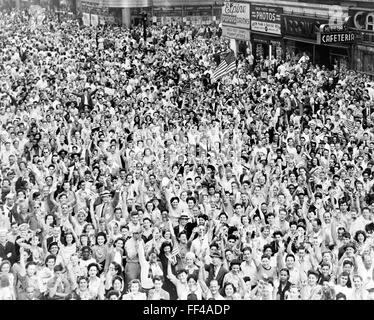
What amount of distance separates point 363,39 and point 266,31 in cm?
767

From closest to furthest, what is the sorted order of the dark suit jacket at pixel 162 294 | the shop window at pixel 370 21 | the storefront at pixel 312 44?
1. the dark suit jacket at pixel 162 294
2. the shop window at pixel 370 21
3. the storefront at pixel 312 44

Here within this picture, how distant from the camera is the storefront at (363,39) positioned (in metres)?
27.2

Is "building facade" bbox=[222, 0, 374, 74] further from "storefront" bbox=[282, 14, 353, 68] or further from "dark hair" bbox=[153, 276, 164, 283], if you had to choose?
"dark hair" bbox=[153, 276, 164, 283]

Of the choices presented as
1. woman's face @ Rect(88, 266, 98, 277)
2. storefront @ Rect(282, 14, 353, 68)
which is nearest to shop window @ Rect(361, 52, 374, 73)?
storefront @ Rect(282, 14, 353, 68)

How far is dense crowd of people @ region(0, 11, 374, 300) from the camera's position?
9.20 metres

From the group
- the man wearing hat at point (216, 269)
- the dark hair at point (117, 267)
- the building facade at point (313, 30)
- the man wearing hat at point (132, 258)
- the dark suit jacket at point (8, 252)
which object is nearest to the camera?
the man wearing hat at point (216, 269)

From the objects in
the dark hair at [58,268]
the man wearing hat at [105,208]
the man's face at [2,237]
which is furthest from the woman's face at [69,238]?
the man wearing hat at [105,208]

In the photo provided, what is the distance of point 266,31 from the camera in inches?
1363

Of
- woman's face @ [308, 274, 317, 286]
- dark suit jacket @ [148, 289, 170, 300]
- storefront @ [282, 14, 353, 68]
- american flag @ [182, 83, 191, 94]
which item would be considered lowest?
dark suit jacket @ [148, 289, 170, 300]

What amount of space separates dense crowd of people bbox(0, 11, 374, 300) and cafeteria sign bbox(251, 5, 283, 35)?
378 inches

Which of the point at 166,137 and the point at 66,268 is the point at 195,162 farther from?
the point at 66,268

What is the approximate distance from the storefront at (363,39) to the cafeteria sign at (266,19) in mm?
5764

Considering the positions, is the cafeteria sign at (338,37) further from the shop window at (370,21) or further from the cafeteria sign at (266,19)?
the cafeteria sign at (266,19)

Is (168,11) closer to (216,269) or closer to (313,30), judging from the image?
(313,30)
